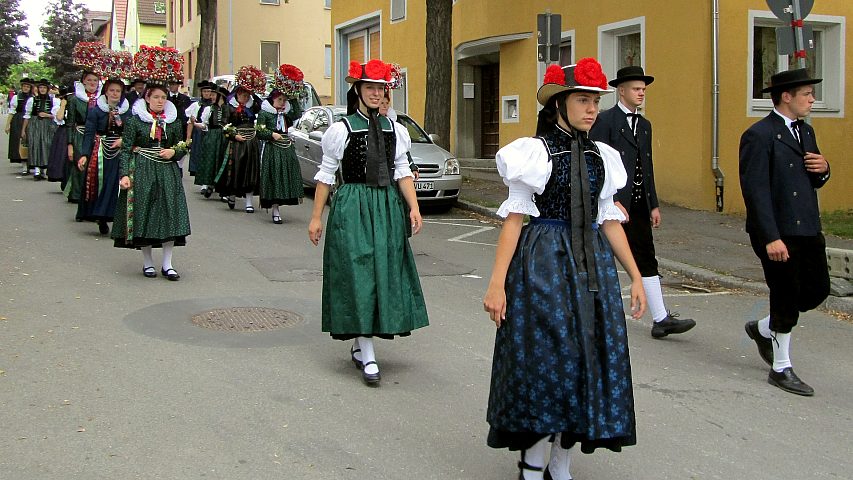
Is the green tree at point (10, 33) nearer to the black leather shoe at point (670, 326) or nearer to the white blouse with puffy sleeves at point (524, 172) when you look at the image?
the black leather shoe at point (670, 326)

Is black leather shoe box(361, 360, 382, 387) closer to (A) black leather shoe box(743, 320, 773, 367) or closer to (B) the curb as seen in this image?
(A) black leather shoe box(743, 320, 773, 367)

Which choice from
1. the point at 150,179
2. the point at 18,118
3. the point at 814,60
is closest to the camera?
the point at 150,179

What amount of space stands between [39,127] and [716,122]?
43.3 ft

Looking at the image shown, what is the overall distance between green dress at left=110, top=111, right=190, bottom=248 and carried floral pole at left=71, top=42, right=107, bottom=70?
2.22 m

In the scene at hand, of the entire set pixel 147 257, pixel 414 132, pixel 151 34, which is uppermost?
pixel 151 34

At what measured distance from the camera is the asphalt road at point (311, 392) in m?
4.71

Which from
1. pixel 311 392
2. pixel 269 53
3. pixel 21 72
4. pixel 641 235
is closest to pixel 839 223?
pixel 641 235

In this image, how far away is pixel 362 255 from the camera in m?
6.05

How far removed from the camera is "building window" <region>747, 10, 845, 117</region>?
15617 mm

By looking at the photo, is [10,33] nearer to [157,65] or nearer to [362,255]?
[157,65]

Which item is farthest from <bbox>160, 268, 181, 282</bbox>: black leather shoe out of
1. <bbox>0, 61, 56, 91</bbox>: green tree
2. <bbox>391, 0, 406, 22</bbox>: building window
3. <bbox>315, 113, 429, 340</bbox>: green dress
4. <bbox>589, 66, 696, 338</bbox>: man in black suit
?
<bbox>0, 61, 56, 91</bbox>: green tree

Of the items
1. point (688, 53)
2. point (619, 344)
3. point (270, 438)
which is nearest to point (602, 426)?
point (619, 344)

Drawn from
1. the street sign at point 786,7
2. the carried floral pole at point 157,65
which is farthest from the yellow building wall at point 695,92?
the carried floral pole at point 157,65

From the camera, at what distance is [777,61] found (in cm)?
1597
